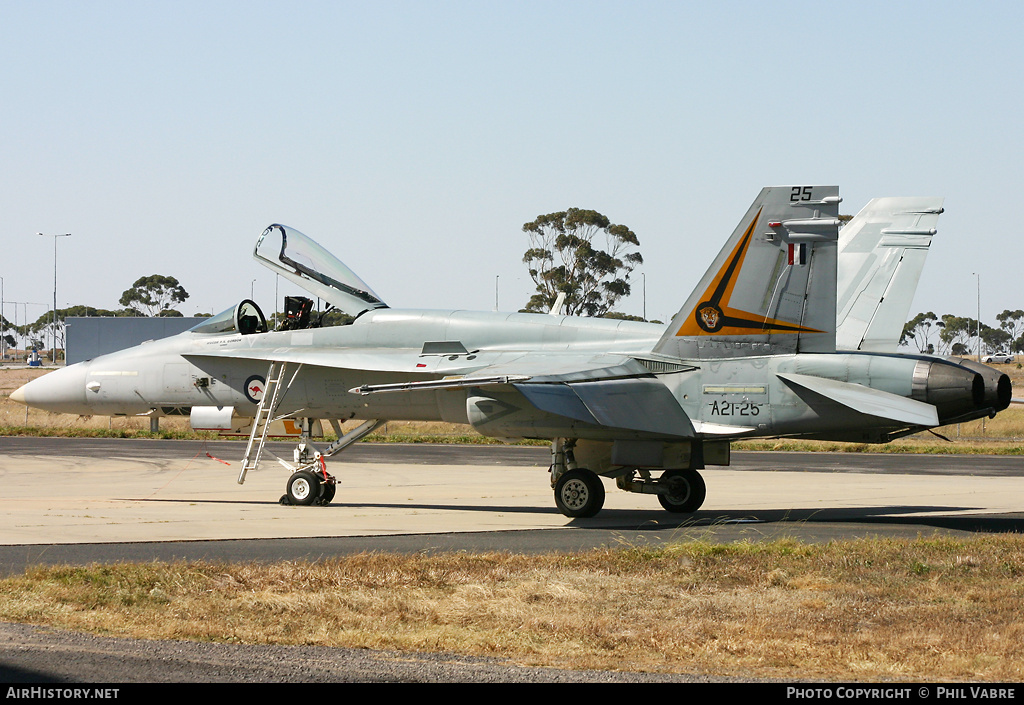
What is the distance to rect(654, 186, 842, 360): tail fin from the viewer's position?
43.6 ft

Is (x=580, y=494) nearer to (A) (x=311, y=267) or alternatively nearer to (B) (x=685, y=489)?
(B) (x=685, y=489)

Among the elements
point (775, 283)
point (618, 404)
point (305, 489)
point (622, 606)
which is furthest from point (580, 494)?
point (622, 606)

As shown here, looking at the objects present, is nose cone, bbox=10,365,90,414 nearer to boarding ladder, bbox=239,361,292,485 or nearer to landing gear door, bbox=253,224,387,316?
boarding ladder, bbox=239,361,292,485

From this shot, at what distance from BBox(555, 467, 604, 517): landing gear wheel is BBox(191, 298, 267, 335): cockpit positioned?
598 cm

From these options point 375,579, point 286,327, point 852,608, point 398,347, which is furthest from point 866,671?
point 286,327

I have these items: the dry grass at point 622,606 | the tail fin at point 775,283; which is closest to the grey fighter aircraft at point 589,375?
the tail fin at point 775,283

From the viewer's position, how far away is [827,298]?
527 inches

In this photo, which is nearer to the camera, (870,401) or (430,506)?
(870,401)

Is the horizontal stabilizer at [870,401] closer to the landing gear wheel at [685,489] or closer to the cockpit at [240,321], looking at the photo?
the landing gear wheel at [685,489]

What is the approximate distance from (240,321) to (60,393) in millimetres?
3554

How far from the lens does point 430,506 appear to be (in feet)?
53.9

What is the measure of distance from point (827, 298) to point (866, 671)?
811 centimetres

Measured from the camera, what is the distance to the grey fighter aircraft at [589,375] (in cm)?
1322
